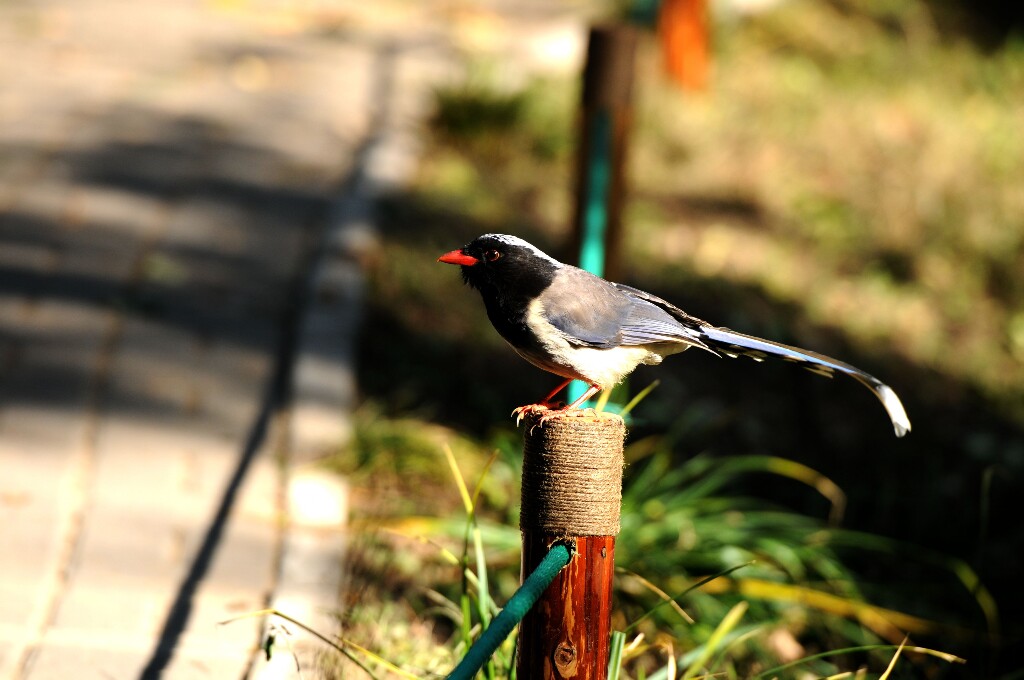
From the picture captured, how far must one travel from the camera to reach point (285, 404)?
15.3 ft

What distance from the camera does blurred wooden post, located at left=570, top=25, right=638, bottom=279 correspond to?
402 centimetres

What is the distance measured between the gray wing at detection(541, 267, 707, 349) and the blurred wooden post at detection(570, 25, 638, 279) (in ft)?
4.20

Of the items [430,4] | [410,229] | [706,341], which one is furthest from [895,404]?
[430,4]

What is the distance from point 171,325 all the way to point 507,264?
2.94m

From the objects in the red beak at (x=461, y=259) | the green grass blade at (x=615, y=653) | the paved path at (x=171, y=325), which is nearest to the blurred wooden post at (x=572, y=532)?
the green grass blade at (x=615, y=653)

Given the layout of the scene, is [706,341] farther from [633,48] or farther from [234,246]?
[234,246]

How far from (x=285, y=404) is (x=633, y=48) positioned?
6.54 feet

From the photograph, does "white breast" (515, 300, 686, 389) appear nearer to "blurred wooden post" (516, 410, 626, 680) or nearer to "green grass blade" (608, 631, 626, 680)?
"blurred wooden post" (516, 410, 626, 680)

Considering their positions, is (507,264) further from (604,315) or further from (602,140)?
(602,140)

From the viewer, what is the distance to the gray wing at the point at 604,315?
259 cm

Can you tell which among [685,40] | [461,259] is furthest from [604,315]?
[685,40]

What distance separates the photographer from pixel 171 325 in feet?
16.8

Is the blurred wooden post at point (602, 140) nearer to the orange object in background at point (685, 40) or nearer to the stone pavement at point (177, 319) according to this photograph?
the stone pavement at point (177, 319)

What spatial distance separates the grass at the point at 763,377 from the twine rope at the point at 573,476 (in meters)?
0.47
